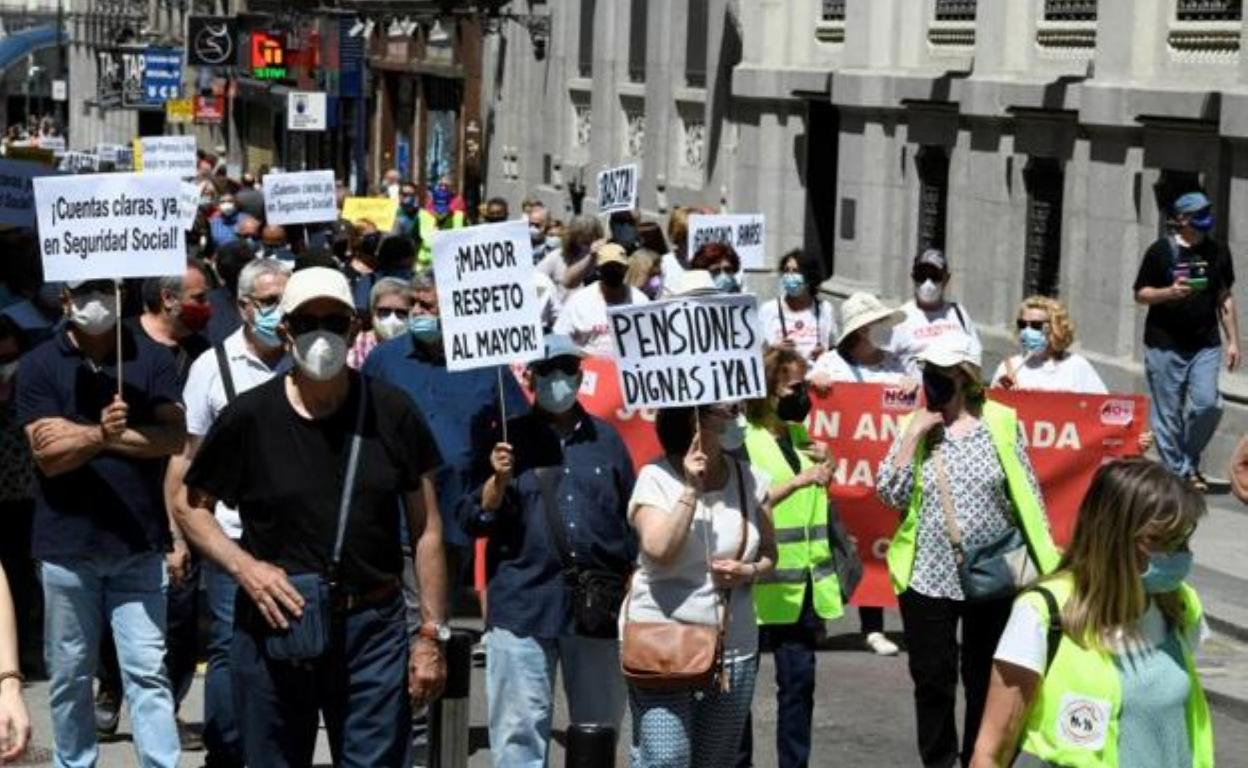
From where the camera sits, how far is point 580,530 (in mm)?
9562

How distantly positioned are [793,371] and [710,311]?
60.9 inches

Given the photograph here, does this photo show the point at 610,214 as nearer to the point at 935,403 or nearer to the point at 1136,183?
the point at 1136,183

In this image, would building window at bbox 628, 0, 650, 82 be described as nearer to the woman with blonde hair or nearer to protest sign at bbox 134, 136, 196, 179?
protest sign at bbox 134, 136, 196, 179

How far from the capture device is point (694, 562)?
8.75 m

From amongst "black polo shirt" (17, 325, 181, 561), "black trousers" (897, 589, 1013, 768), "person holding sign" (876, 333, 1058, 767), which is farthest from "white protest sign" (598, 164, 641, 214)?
"black polo shirt" (17, 325, 181, 561)

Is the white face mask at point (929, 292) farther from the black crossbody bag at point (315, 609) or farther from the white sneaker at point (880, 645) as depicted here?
the black crossbody bag at point (315, 609)

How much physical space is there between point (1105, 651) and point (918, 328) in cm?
960

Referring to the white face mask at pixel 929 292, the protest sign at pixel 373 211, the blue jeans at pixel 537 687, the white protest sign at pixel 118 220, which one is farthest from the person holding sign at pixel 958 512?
the protest sign at pixel 373 211

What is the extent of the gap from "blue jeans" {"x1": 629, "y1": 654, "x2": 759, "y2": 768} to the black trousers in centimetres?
150

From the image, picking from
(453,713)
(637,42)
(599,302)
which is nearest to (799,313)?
(599,302)

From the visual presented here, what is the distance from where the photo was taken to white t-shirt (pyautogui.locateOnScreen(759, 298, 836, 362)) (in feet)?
55.5

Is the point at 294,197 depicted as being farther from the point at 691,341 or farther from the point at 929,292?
the point at 691,341

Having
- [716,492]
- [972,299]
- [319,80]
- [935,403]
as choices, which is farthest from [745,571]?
[319,80]

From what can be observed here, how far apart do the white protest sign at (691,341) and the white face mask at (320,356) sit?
1.39 meters
